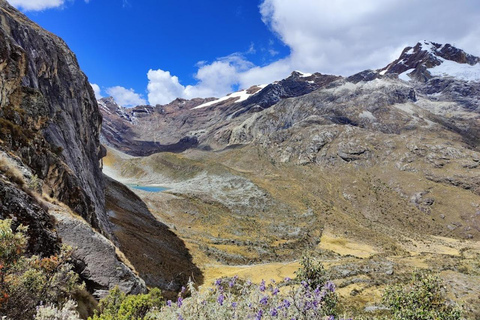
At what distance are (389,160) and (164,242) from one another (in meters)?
83.0

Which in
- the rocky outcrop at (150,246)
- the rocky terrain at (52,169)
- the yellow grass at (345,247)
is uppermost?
the rocky terrain at (52,169)

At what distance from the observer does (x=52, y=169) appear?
16.0 m

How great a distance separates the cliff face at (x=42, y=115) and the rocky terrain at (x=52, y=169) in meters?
0.06

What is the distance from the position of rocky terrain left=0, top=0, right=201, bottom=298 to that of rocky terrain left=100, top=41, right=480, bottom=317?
17927mm

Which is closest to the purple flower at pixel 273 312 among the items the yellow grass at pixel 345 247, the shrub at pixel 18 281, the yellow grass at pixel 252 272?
the shrub at pixel 18 281

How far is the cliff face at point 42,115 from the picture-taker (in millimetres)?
14867

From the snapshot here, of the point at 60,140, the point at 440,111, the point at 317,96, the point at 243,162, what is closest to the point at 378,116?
the point at 317,96

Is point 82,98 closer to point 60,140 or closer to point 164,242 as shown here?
point 60,140

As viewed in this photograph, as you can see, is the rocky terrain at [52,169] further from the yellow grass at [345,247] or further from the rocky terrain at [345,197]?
the yellow grass at [345,247]

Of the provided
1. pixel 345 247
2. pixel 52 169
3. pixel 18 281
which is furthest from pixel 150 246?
pixel 345 247

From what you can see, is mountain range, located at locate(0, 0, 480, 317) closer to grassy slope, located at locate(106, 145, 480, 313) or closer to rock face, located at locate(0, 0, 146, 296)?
rock face, located at locate(0, 0, 146, 296)

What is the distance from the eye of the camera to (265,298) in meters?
5.68

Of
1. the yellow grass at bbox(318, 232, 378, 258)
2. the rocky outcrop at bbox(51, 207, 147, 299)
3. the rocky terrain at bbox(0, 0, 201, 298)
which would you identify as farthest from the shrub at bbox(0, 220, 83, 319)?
the yellow grass at bbox(318, 232, 378, 258)

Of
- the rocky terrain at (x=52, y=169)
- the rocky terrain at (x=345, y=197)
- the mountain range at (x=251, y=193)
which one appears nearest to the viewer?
the rocky terrain at (x=52, y=169)
